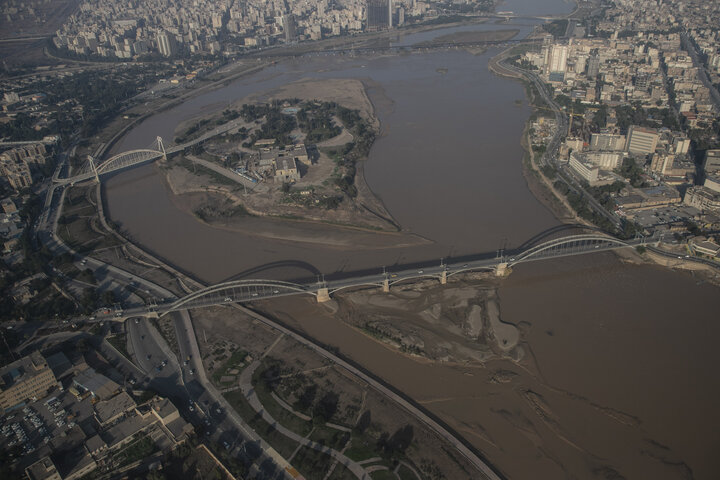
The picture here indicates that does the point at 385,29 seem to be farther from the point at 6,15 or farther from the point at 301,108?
the point at 6,15

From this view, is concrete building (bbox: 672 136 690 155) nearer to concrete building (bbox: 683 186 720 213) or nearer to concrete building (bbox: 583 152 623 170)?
concrete building (bbox: 583 152 623 170)

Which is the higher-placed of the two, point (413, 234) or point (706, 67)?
point (706, 67)

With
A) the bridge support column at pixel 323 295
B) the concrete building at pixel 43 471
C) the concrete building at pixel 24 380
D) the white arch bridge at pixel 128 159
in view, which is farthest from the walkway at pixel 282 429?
the white arch bridge at pixel 128 159

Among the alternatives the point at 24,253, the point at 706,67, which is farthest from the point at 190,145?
the point at 706,67

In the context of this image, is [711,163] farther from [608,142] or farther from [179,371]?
[179,371]

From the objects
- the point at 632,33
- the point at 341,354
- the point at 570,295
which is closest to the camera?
the point at 341,354

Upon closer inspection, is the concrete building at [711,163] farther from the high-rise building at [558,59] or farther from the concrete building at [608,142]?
the high-rise building at [558,59]
